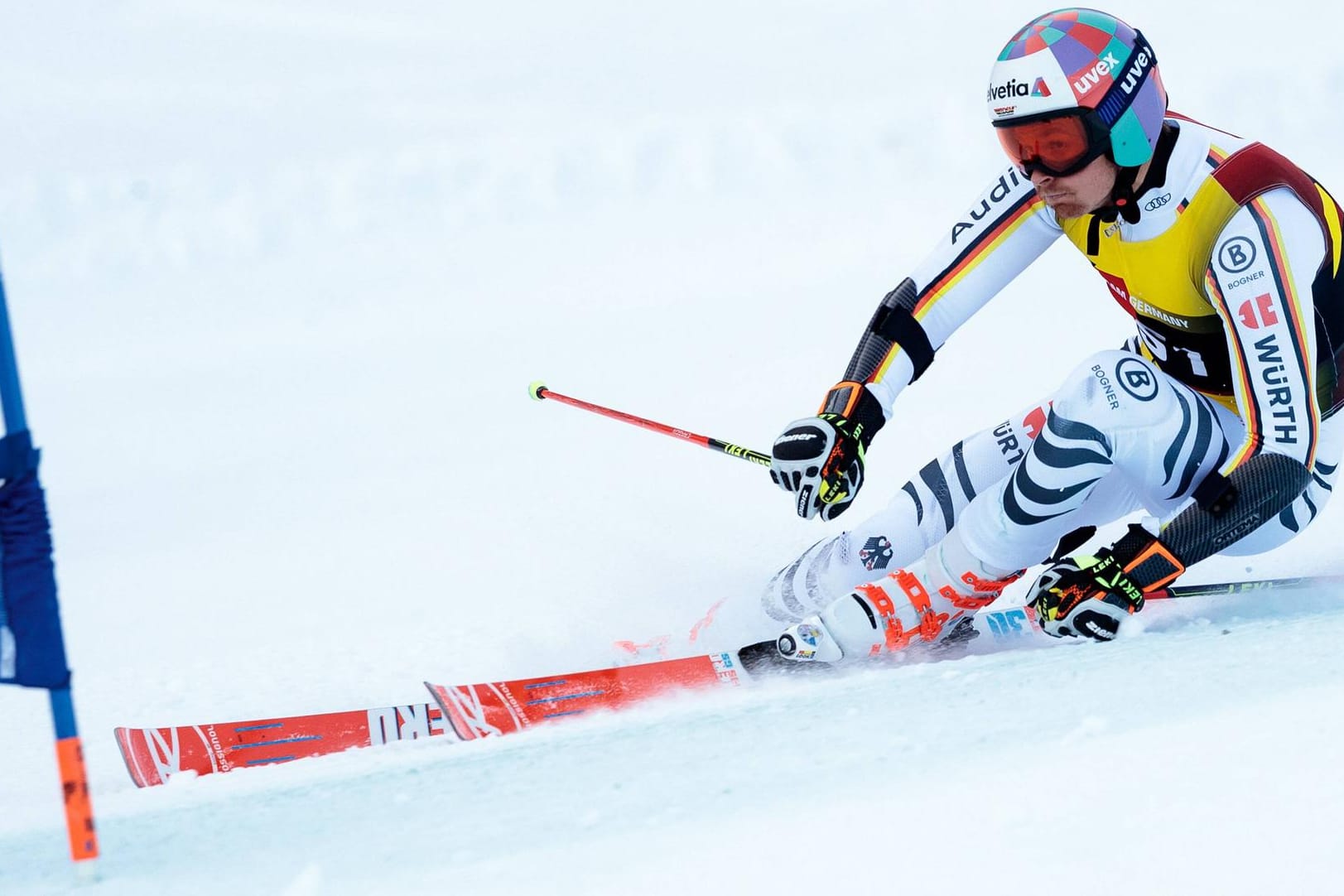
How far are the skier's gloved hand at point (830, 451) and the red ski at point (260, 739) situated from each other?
98 centimetres

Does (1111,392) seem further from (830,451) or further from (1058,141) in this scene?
(830,451)

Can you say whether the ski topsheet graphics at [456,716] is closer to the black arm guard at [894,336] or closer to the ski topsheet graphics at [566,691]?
the ski topsheet graphics at [566,691]

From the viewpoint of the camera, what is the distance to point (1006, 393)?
647 centimetres

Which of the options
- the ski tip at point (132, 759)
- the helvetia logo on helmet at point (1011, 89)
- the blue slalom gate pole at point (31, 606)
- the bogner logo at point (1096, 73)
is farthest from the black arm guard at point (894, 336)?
the blue slalom gate pole at point (31, 606)

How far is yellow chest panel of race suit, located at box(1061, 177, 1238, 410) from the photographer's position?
301 centimetres

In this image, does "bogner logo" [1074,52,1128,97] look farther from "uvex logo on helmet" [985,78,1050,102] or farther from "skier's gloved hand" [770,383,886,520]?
Answer: "skier's gloved hand" [770,383,886,520]

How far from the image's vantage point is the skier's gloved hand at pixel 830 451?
3383 millimetres

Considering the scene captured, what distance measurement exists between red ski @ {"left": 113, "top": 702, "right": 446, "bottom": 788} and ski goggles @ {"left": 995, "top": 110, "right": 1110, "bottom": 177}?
1753mm

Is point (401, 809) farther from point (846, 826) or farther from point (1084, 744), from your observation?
point (1084, 744)

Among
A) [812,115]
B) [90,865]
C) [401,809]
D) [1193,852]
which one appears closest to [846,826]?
[1193,852]

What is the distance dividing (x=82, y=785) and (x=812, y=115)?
10710 millimetres

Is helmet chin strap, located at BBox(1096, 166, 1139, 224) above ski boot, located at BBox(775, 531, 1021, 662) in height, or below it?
above

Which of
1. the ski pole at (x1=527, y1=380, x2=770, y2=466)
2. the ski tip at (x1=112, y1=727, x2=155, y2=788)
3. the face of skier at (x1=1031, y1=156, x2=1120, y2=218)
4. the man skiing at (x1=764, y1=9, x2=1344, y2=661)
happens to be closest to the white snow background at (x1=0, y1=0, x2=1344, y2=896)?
the ski tip at (x1=112, y1=727, x2=155, y2=788)

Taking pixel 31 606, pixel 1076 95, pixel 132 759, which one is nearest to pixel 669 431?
pixel 1076 95
